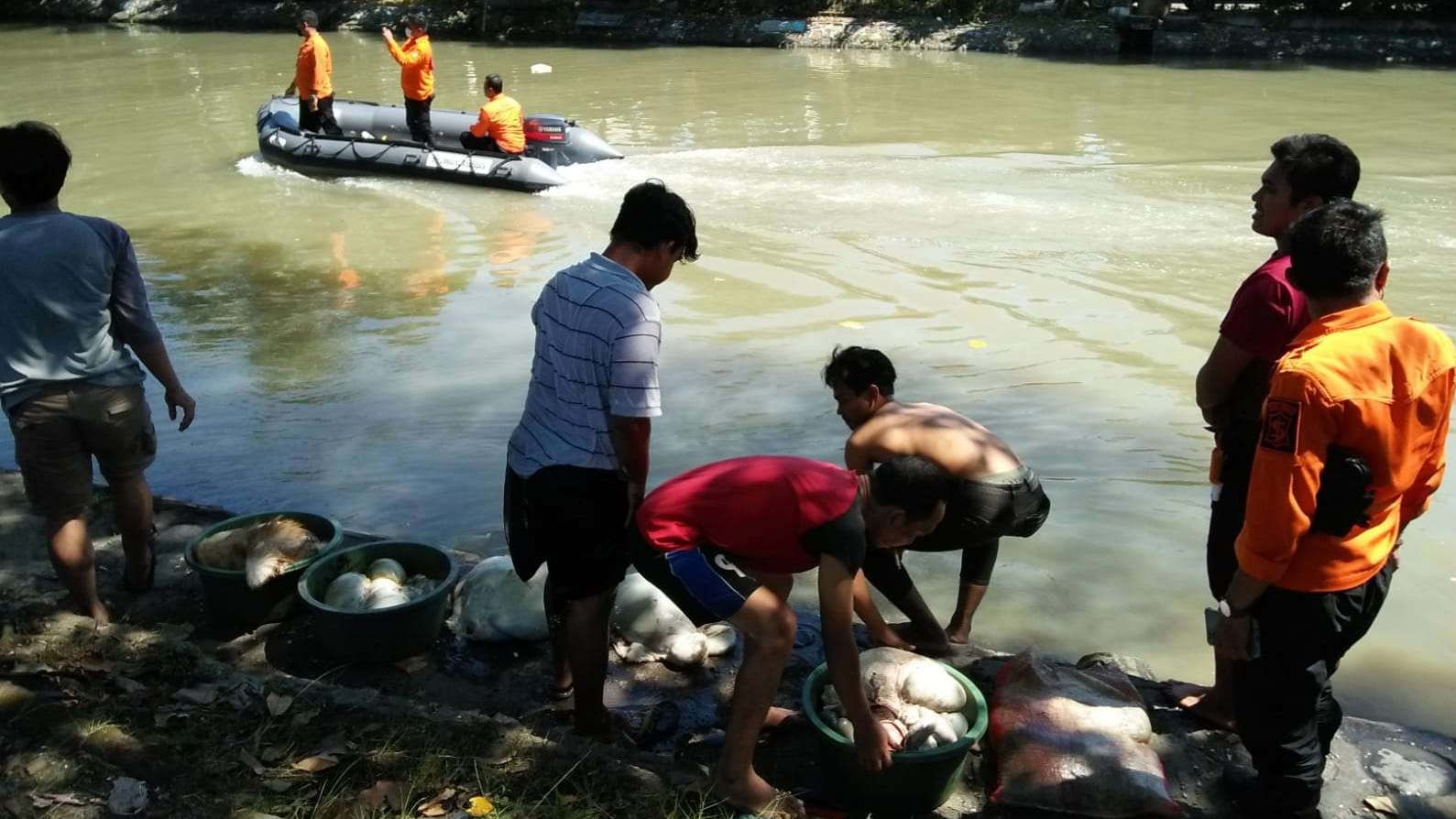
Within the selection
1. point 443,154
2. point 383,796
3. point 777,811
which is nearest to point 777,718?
point 777,811

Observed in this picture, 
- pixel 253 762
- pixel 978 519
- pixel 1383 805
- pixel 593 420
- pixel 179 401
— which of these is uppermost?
pixel 593 420

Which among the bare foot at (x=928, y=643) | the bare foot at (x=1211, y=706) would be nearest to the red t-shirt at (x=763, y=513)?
the bare foot at (x=928, y=643)

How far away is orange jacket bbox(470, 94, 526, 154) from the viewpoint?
14008mm

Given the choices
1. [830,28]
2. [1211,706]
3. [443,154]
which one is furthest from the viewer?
[830,28]

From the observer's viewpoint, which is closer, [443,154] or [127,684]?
[127,684]

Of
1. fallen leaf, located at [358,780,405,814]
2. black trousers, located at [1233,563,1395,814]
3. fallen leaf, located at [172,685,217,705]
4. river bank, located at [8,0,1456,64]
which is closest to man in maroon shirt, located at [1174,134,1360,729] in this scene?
black trousers, located at [1233,563,1395,814]

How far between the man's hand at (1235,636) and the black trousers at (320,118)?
46.0ft

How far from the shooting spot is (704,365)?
8195 mm

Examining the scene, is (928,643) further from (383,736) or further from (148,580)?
(148,580)

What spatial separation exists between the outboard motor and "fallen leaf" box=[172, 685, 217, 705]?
11195 mm

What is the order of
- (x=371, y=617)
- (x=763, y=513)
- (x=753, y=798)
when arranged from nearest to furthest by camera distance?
(x=763, y=513)
(x=753, y=798)
(x=371, y=617)

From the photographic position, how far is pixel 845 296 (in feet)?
31.8

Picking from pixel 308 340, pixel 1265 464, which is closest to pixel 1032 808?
pixel 1265 464

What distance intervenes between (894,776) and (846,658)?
39cm
